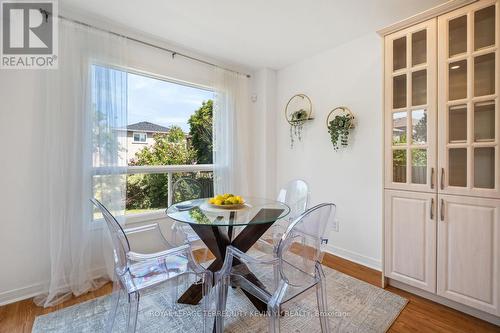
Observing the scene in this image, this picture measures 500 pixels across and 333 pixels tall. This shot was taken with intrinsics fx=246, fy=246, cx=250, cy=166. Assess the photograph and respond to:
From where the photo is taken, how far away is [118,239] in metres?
1.49

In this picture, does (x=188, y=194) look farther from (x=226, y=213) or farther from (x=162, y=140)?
(x=226, y=213)

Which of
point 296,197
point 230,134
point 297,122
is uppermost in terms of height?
point 297,122

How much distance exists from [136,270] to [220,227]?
2.17 ft

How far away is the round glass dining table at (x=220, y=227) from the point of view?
1.77 meters

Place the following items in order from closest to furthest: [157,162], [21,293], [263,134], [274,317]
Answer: [274,317] → [21,293] → [157,162] → [263,134]

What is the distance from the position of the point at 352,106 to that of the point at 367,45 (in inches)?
26.4

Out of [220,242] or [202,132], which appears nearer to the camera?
[220,242]

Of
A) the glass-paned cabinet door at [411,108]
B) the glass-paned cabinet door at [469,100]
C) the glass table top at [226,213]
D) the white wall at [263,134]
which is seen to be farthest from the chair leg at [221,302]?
the white wall at [263,134]

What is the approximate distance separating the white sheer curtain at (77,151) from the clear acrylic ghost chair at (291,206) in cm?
158

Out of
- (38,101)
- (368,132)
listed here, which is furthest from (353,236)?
(38,101)

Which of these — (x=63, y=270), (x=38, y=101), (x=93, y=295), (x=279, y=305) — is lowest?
(x=93, y=295)

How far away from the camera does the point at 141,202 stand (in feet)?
9.60

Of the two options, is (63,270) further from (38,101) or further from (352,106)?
(352,106)
